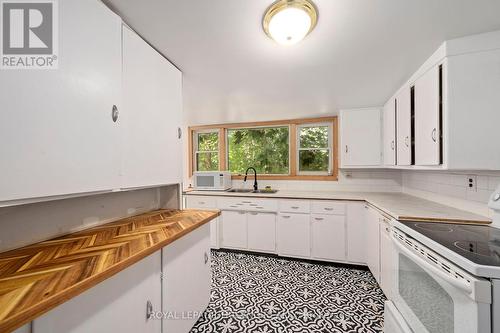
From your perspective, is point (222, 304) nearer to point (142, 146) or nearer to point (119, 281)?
point (119, 281)

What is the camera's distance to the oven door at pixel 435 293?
2.54 feet

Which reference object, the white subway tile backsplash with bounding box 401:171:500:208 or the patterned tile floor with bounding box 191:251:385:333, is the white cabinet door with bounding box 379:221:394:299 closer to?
the patterned tile floor with bounding box 191:251:385:333

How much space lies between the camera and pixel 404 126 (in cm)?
200

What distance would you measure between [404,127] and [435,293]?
159 cm

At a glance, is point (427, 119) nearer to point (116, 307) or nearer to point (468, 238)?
point (468, 238)

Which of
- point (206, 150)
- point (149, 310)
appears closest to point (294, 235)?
point (149, 310)

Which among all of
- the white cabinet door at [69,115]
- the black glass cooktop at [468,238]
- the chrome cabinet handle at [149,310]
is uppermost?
the white cabinet door at [69,115]

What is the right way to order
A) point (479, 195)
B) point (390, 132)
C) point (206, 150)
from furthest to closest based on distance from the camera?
point (206, 150), point (390, 132), point (479, 195)

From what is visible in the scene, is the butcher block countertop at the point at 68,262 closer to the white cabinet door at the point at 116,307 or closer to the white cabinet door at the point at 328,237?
the white cabinet door at the point at 116,307

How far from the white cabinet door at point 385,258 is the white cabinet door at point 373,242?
0.30 feet

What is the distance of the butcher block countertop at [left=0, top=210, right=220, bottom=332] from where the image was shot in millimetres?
555

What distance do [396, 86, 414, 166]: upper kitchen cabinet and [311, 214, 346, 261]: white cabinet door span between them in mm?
964

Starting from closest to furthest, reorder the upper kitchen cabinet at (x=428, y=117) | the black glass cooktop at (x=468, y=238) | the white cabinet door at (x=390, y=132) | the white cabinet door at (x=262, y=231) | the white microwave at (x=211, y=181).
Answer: the black glass cooktop at (x=468, y=238) < the upper kitchen cabinet at (x=428, y=117) < the white cabinet door at (x=390, y=132) < the white cabinet door at (x=262, y=231) < the white microwave at (x=211, y=181)

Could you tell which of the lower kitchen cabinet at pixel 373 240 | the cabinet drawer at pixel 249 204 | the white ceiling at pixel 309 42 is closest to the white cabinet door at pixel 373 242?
the lower kitchen cabinet at pixel 373 240
